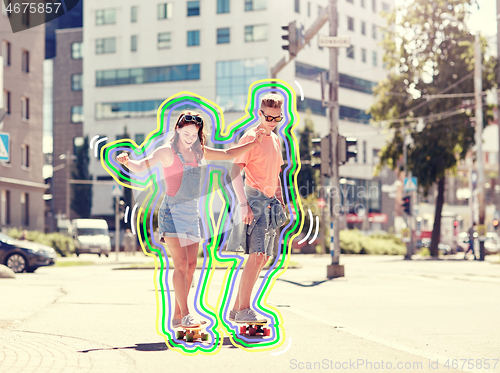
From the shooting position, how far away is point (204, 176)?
18.6 ft

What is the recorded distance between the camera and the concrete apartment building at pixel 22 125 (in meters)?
37.0

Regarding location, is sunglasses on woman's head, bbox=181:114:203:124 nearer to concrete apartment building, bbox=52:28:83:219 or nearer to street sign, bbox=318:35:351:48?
street sign, bbox=318:35:351:48

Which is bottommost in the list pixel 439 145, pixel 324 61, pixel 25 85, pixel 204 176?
pixel 204 176

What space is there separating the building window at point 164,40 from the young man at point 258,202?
186 ft

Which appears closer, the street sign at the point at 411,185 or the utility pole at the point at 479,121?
the utility pole at the point at 479,121

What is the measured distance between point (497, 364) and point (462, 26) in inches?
1200

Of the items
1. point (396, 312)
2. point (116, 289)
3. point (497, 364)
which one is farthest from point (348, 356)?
point (116, 289)

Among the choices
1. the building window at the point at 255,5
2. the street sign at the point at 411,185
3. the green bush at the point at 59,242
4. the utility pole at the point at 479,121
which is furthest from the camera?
the building window at the point at 255,5

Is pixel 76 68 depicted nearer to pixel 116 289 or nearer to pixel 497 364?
pixel 116 289

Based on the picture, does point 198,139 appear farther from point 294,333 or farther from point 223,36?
point 223,36

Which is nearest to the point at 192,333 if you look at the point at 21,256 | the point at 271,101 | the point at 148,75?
the point at 271,101

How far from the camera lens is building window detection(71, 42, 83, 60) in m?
69.0

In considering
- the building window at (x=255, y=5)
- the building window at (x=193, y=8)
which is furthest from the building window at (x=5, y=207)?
the building window at (x=255, y=5)

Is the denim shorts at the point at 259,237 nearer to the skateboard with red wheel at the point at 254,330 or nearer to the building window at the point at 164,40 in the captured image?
the skateboard with red wheel at the point at 254,330
